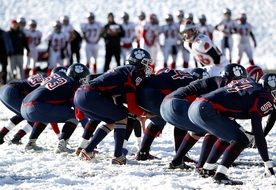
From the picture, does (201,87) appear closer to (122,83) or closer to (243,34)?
(122,83)

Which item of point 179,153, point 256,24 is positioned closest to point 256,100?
point 179,153

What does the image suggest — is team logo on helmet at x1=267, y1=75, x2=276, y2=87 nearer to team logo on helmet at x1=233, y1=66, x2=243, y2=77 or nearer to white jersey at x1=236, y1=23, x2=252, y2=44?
team logo on helmet at x1=233, y1=66, x2=243, y2=77

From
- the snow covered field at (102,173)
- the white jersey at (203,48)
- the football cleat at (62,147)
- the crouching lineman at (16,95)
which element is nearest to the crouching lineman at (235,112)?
the snow covered field at (102,173)

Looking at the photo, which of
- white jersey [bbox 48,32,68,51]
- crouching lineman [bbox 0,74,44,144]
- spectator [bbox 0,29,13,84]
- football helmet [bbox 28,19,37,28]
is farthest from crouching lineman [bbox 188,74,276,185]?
football helmet [bbox 28,19,37,28]

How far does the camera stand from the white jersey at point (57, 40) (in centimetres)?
1772

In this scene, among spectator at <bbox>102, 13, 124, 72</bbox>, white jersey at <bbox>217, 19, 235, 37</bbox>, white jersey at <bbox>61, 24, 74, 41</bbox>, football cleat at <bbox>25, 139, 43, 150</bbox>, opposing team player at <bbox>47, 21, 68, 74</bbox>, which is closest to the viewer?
football cleat at <bbox>25, 139, 43, 150</bbox>

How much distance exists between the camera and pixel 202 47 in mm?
10156

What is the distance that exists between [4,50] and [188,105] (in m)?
10.3

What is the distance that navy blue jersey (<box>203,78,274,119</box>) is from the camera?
6.43 m

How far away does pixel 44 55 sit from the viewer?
64.2 ft

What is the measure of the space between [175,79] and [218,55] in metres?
2.64

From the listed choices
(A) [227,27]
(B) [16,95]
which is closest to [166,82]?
(B) [16,95]

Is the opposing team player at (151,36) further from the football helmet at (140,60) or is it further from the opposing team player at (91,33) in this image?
the football helmet at (140,60)

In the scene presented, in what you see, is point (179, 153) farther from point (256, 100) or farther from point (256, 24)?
point (256, 24)
